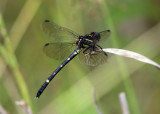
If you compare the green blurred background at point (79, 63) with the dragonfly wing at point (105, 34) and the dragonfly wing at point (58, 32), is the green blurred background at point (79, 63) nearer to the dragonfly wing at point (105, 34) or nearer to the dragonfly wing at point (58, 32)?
the dragonfly wing at point (58, 32)

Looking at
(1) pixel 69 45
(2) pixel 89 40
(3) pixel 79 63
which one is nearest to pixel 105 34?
(2) pixel 89 40

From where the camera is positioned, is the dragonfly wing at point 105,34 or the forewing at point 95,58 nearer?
the forewing at point 95,58

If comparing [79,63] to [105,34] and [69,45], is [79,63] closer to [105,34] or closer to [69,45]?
[69,45]

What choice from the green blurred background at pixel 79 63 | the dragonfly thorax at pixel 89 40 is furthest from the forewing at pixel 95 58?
the green blurred background at pixel 79 63

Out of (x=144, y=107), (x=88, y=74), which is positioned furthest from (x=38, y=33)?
(x=144, y=107)

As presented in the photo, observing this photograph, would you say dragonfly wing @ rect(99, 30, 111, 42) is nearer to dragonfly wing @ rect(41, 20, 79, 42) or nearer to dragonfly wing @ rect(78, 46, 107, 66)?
dragonfly wing @ rect(78, 46, 107, 66)

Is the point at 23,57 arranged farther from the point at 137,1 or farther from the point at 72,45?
the point at 137,1

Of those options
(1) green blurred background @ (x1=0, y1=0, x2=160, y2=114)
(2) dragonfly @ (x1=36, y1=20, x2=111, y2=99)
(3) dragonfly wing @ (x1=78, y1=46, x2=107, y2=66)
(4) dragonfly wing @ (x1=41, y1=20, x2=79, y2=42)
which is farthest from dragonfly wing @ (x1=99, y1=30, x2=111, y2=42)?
(1) green blurred background @ (x1=0, y1=0, x2=160, y2=114)
